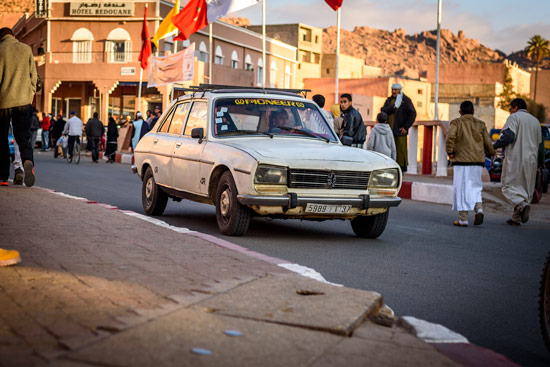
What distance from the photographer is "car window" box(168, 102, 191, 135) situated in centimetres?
1081

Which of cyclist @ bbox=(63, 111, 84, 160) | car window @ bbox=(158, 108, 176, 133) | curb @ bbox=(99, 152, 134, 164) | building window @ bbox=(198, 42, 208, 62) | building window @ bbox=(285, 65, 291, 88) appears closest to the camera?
car window @ bbox=(158, 108, 176, 133)

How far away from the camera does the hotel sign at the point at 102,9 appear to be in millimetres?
51338

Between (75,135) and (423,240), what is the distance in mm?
21080

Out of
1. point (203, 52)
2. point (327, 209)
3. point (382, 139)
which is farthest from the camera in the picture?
point (203, 52)

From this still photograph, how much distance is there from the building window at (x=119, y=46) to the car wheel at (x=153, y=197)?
138 feet

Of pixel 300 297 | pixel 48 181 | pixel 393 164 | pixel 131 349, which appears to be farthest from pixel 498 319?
pixel 48 181

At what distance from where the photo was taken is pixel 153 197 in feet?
36.0

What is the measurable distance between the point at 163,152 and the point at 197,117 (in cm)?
84

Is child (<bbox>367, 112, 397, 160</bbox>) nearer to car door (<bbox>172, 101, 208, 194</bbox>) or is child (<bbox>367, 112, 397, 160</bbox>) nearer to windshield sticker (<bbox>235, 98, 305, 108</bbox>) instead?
windshield sticker (<bbox>235, 98, 305, 108</bbox>)

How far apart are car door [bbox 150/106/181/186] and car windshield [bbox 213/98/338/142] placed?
1.06m

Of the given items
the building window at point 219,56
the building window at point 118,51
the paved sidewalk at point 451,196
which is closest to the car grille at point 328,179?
the paved sidewalk at point 451,196

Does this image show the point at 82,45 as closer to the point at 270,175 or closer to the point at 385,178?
the point at 385,178

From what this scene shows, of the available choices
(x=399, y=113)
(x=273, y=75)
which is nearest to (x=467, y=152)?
(x=399, y=113)

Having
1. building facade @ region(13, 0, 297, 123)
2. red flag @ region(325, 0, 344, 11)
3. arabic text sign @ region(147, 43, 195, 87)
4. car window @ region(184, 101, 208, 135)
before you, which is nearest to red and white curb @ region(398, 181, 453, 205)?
car window @ region(184, 101, 208, 135)
